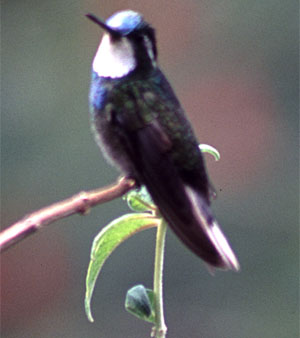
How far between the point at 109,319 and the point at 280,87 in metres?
1.23

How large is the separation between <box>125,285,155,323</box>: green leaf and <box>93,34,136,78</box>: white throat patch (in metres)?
0.48

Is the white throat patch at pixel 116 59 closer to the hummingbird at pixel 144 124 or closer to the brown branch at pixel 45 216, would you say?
the hummingbird at pixel 144 124

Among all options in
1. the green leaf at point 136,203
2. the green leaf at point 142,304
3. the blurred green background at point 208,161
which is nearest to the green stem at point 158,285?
the green leaf at point 142,304

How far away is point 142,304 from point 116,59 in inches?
19.9

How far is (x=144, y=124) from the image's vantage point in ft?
3.44

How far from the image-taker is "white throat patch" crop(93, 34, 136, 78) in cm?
112

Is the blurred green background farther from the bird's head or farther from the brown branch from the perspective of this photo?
the brown branch

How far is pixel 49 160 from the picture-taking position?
9.68 feet

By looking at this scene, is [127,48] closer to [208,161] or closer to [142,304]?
[142,304]

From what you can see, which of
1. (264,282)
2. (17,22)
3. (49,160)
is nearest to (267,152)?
(264,282)

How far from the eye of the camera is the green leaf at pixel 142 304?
0.69 metres

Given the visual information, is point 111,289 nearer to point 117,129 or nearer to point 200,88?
point 200,88

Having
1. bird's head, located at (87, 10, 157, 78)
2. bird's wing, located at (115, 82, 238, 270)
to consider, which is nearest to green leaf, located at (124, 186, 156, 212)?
bird's wing, located at (115, 82, 238, 270)

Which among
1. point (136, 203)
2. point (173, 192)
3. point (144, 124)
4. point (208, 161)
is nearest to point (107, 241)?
point (136, 203)
